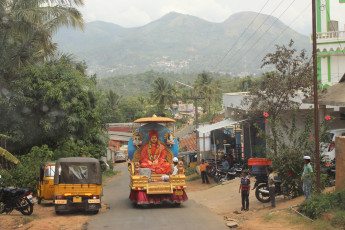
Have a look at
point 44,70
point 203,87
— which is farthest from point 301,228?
point 203,87

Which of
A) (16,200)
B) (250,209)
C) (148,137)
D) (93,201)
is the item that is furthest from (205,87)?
(16,200)

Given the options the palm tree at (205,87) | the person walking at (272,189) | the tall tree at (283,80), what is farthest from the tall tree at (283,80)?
the palm tree at (205,87)

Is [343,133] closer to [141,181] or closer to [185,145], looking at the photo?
[141,181]

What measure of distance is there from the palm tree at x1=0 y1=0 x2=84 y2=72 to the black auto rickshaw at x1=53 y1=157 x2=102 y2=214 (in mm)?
9718

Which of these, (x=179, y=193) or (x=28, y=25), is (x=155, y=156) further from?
(x=28, y=25)

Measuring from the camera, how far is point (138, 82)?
152375 millimetres

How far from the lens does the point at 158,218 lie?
A: 1380cm

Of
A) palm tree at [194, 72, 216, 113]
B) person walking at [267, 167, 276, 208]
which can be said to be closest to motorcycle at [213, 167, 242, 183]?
person walking at [267, 167, 276, 208]

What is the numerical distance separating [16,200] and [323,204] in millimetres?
9584

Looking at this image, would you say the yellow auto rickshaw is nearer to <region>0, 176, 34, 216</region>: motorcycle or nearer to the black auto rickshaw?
the black auto rickshaw

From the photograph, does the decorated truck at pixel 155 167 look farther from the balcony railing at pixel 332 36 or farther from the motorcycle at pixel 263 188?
the balcony railing at pixel 332 36

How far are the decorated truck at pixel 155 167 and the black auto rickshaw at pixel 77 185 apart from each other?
1.54 meters

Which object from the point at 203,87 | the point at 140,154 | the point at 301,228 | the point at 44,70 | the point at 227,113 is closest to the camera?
the point at 301,228

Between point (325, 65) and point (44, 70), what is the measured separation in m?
18.0
